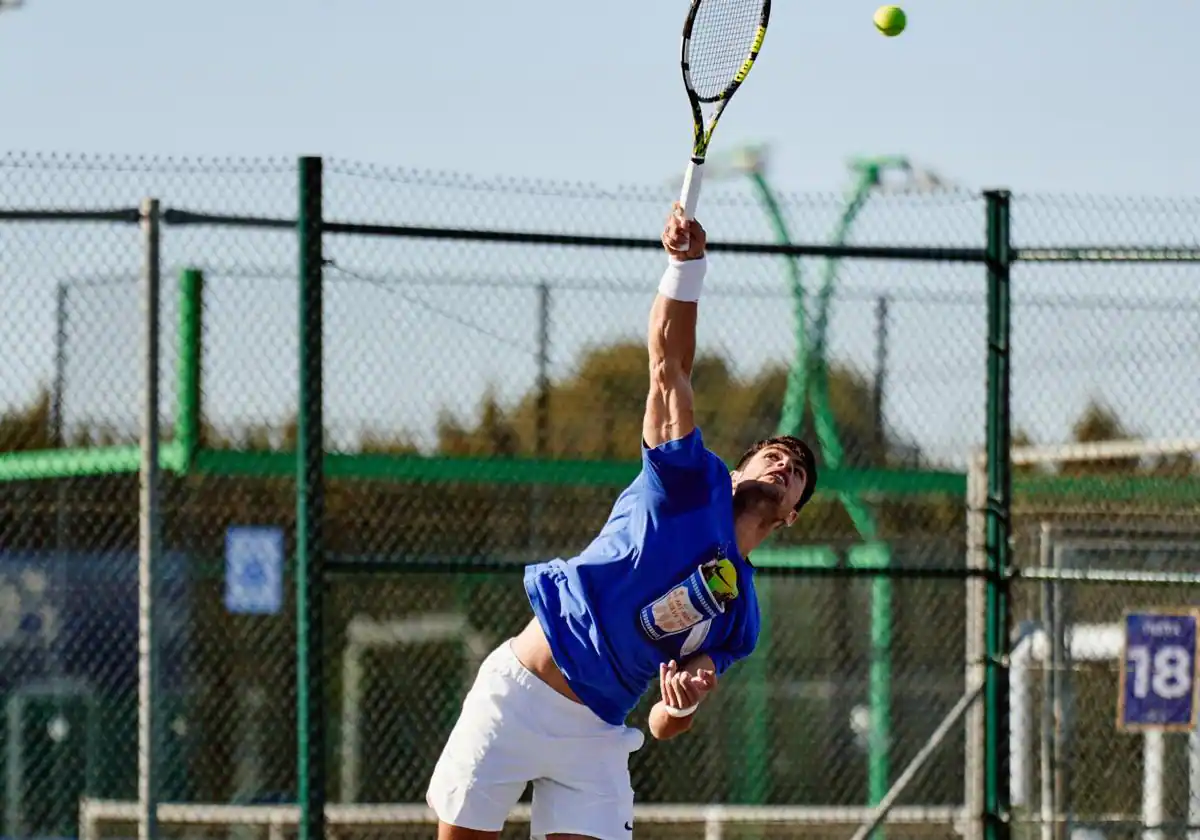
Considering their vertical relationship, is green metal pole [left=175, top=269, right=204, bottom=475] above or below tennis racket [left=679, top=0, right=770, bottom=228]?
below

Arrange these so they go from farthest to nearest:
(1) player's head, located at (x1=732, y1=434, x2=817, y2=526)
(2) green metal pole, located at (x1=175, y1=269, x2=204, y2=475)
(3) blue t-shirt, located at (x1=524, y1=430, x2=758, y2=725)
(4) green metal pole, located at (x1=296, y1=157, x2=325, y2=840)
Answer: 1. (2) green metal pole, located at (x1=175, y1=269, x2=204, y2=475)
2. (4) green metal pole, located at (x1=296, y1=157, x2=325, y2=840)
3. (1) player's head, located at (x1=732, y1=434, x2=817, y2=526)
4. (3) blue t-shirt, located at (x1=524, y1=430, x2=758, y2=725)

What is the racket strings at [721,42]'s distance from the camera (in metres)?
5.99

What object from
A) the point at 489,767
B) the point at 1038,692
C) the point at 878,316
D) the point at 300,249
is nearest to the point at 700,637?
the point at 489,767

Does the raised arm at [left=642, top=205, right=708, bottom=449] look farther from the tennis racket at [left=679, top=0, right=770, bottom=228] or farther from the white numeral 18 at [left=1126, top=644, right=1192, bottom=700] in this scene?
the white numeral 18 at [left=1126, top=644, right=1192, bottom=700]

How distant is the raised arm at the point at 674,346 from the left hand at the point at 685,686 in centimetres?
58

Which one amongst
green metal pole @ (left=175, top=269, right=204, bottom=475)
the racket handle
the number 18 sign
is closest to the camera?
the racket handle

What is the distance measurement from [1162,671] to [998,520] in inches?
40.8

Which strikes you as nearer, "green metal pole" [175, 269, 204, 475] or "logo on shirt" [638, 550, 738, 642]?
"logo on shirt" [638, 550, 738, 642]

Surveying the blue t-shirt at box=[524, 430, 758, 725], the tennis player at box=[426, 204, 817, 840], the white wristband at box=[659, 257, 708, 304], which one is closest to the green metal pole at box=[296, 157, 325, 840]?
the tennis player at box=[426, 204, 817, 840]

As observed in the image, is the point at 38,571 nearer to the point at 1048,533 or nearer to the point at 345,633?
the point at 345,633

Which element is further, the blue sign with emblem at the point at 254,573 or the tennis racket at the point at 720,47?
the blue sign with emblem at the point at 254,573

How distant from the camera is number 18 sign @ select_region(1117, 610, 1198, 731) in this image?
8.16 m

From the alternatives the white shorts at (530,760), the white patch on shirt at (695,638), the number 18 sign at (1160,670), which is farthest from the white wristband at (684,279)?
the number 18 sign at (1160,670)

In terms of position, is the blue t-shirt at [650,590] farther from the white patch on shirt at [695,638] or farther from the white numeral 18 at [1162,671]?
the white numeral 18 at [1162,671]
